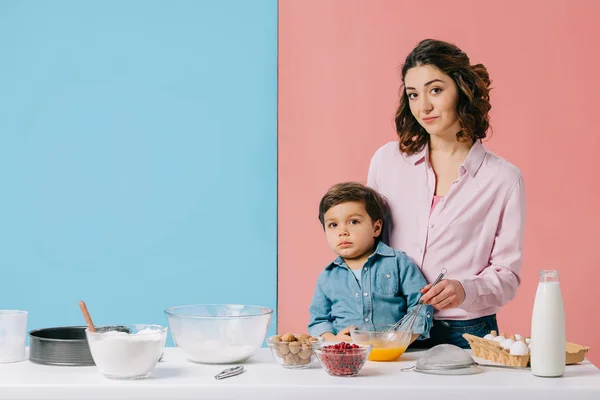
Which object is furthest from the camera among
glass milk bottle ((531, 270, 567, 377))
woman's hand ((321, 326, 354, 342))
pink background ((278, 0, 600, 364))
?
pink background ((278, 0, 600, 364))

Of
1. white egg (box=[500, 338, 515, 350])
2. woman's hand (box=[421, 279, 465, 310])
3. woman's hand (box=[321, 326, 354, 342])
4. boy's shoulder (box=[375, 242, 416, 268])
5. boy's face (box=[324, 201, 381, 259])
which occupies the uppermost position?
boy's face (box=[324, 201, 381, 259])

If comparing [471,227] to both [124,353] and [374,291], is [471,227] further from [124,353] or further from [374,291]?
[124,353]

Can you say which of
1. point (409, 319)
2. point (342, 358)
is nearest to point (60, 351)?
point (342, 358)

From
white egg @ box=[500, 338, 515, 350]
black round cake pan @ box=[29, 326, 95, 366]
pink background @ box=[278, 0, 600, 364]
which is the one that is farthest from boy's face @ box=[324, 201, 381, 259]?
pink background @ box=[278, 0, 600, 364]

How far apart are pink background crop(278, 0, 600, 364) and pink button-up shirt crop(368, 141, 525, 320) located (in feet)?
3.48

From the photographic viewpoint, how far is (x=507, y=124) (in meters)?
3.46

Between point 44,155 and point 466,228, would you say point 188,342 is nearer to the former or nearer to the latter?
point 466,228

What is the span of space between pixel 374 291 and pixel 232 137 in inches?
62.2

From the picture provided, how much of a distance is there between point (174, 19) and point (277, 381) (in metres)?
2.49

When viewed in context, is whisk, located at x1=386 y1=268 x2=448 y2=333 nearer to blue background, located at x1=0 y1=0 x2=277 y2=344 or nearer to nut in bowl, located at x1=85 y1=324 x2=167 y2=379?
nut in bowl, located at x1=85 y1=324 x2=167 y2=379

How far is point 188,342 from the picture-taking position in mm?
1821

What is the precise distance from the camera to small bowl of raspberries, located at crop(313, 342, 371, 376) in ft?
5.49

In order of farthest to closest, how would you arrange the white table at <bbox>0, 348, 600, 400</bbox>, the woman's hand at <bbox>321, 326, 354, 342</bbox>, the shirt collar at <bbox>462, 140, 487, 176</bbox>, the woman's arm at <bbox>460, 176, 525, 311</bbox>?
1. the shirt collar at <bbox>462, 140, 487, 176</bbox>
2. the woman's arm at <bbox>460, 176, 525, 311</bbox>
3. the woman's hand at <bbox>321, 326, 354, 342</bbox>
4. the white table at <bbox>0, 348, 600, 400</bbox>

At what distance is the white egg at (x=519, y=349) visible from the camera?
5.82 ft
